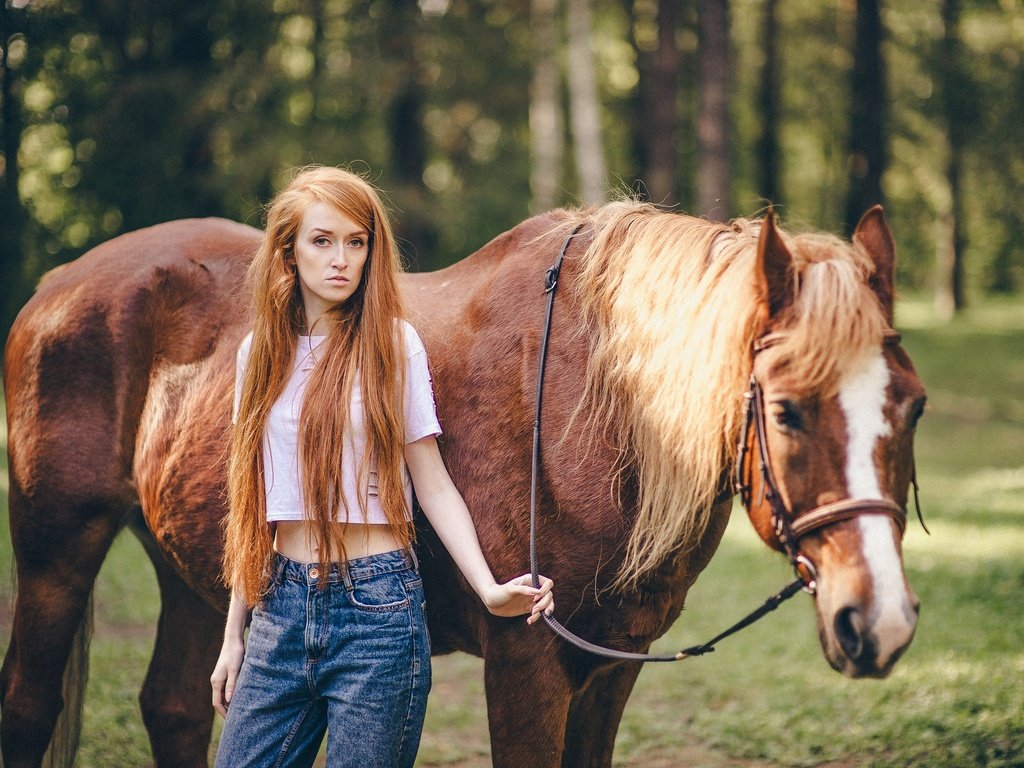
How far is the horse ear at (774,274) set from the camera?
201 cm

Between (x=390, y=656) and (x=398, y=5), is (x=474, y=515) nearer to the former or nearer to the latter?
(x=390, y=656)

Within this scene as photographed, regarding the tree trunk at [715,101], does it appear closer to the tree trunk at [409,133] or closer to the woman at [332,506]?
the tree trunk at [409,133]

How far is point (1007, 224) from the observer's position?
20969mm

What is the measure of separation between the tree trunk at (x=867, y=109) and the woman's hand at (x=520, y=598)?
13.6 metres

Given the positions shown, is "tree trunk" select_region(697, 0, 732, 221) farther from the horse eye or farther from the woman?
the horse eye

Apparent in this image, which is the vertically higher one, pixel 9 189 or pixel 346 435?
pixel 9 189

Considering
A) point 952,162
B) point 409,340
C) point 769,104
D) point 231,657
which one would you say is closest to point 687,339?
point 409,340

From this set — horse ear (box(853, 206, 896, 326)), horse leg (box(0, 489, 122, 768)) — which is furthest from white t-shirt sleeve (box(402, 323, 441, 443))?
horse leg (box(0, 489, 122, 768))

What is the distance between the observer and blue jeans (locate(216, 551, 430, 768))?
6.85ft

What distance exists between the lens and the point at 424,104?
47.9 ft

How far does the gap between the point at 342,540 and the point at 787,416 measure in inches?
39.6

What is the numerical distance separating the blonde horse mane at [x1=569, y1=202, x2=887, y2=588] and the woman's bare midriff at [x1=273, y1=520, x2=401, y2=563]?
23.3 inches

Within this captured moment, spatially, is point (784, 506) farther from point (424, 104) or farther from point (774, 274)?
point (424, 104)

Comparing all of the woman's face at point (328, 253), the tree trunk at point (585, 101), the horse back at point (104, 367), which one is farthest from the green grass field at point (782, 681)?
the tree trunk at point (585, 101)
